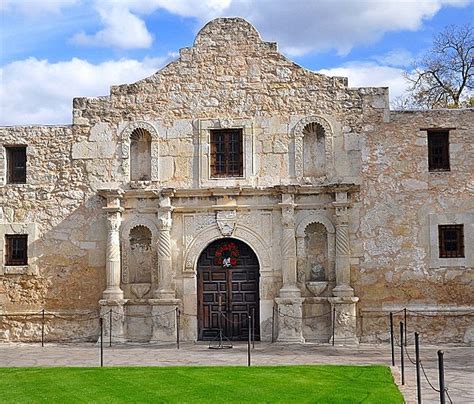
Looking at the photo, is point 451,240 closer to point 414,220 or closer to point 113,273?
point 414,220

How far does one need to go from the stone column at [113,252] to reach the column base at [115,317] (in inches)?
4.8

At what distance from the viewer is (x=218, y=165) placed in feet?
64.8

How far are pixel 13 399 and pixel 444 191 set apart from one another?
11462 millimetres

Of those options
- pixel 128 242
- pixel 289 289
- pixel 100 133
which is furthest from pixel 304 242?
pixel 100 133

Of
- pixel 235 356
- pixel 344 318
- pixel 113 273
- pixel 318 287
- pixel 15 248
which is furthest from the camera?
pixel 15 248

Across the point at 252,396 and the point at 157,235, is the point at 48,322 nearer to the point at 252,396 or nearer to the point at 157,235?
the point at 157,235

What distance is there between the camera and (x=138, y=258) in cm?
1984

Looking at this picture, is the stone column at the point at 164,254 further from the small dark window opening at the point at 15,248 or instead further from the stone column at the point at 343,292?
the stone column at the point at 343,292

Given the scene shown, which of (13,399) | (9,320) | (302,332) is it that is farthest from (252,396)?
(9,320)

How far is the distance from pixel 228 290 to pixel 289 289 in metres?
1.57

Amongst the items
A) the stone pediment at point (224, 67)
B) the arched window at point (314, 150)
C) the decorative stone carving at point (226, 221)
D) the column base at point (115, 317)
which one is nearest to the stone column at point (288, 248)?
the arched window at point (314, 150)

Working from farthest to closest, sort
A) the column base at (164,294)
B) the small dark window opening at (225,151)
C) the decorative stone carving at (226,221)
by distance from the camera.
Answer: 1. the small dark window opening at (225,151)
2. the decorative stone carving at (226,221)
3. the column base at (164,294)

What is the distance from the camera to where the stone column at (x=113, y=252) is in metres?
19.2

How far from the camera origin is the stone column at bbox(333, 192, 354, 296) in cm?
1861
